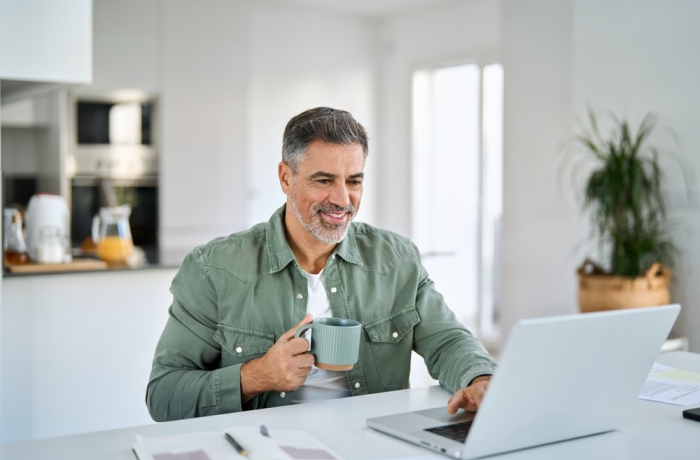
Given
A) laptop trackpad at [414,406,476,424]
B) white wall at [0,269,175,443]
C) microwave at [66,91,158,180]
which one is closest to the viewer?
laptop trackpad at [414,406,476,424]

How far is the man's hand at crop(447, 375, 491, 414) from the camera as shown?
1.38m

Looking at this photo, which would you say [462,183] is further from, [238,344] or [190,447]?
[190,447]

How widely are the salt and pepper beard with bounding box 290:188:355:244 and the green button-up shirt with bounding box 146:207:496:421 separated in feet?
0.21

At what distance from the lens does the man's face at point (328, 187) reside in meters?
1.74

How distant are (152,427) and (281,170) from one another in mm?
713

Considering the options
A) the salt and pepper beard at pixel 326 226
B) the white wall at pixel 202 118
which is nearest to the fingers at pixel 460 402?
the salt and pepper beard at pixel 326 226

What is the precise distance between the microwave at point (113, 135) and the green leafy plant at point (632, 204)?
2.96 metres

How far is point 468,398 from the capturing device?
55.7 inches

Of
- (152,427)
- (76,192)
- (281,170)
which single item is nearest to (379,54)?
(76,192)

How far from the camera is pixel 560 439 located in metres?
1.25

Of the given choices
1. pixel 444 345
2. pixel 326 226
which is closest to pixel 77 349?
pixel 326 226

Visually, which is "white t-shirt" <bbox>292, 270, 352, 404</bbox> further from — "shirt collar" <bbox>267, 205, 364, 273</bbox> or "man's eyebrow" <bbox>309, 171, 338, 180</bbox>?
"man's eyebrow" <bbox>309, 171, 338, 180</bbox>

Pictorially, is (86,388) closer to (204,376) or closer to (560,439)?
(204,376)

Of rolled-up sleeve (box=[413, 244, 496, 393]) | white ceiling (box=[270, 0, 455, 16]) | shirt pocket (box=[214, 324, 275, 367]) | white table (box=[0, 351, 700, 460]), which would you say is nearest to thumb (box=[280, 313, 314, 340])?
white table (box=[0, 351, 700, 460])
